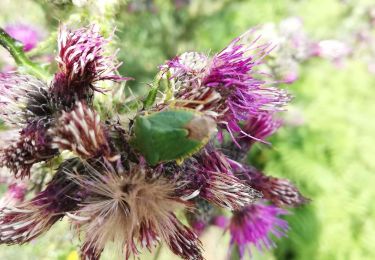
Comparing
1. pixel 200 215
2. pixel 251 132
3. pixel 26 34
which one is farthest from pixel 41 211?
pixel 26 34

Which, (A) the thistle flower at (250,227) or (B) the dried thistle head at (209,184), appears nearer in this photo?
(B) the dried thistle head at (209,184)

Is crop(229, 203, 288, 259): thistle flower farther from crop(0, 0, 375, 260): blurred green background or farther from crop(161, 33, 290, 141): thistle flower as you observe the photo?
crop(0, 0, 375, 260): blurred green background

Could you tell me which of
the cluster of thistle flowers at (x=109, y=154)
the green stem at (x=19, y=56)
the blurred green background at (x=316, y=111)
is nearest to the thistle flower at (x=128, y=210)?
the cluster of thistle flowers at (x=109, y=154)

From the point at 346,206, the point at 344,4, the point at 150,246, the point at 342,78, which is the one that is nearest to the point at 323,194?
the point at 346,206

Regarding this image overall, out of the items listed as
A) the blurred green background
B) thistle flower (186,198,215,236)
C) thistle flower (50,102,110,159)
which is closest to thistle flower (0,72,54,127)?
thistle flower (50,102,110,159)

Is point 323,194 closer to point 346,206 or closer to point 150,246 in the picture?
point 346,206

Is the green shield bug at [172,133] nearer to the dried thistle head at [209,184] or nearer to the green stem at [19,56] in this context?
the dried thistle head at [209,184]
